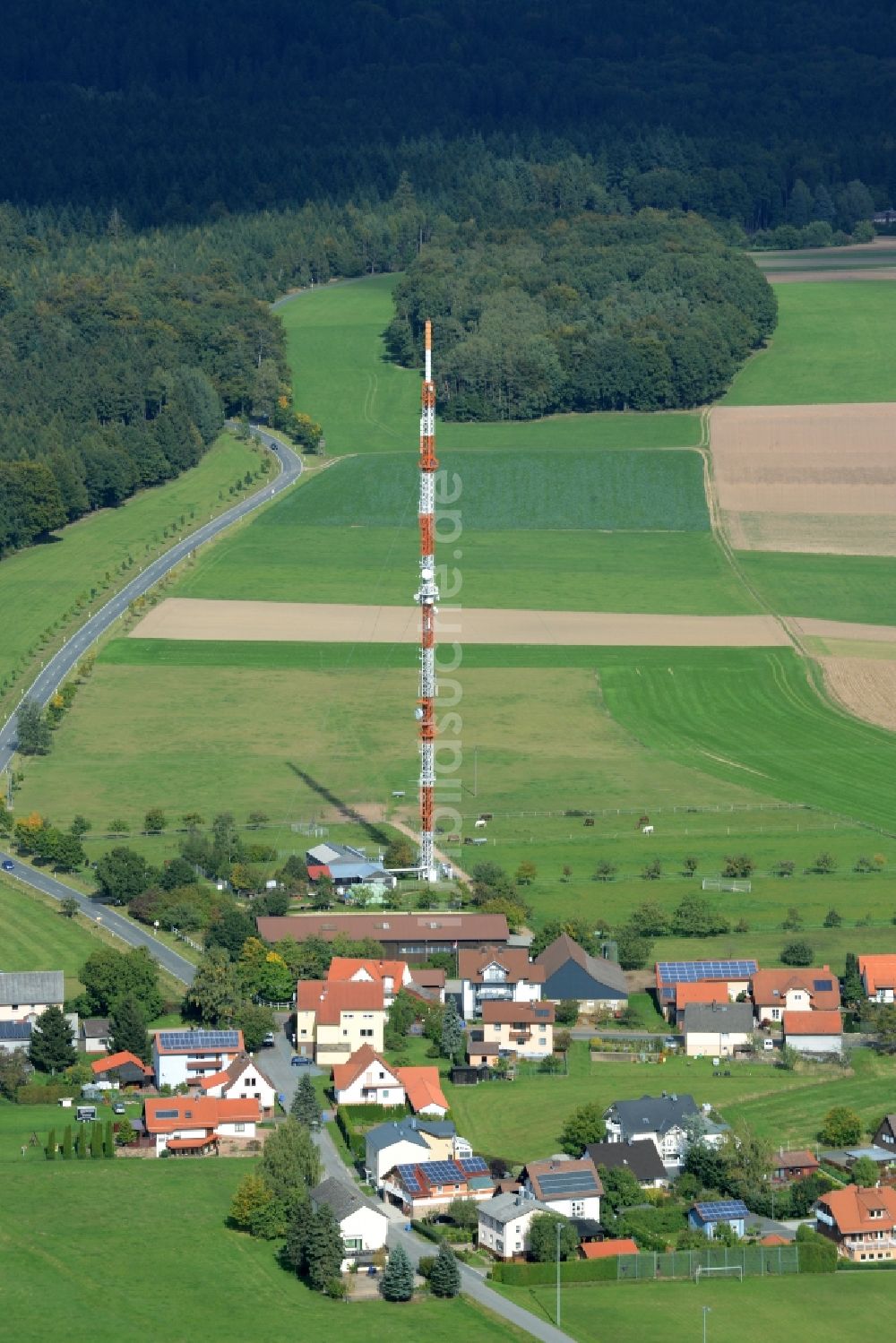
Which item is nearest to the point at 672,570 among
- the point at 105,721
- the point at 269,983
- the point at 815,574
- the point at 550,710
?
the point at 815,574

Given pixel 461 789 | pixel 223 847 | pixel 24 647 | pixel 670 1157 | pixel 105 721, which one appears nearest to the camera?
pixel 670 1157

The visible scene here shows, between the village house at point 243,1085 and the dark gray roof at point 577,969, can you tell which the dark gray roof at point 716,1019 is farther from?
the village house at point 243,1085

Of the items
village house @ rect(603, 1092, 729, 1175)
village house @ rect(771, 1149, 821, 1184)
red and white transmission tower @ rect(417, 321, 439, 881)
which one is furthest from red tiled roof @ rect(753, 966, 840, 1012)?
red and white transmission tower @ rect(417, 321, 439, 881)

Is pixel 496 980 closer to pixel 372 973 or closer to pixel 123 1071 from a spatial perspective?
pixel 372 973

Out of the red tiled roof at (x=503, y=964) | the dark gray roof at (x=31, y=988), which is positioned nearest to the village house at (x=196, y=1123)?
the dark gray roof at (x=31, y=988)

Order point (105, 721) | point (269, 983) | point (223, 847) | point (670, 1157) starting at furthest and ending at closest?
1. point (105, 721)
2. point (223, 847)
3. point (269, 983)
4. point (670, 1157)

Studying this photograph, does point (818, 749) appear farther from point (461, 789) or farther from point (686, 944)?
point (686, 944)

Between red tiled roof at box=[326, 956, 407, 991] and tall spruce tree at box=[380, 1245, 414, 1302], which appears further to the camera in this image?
red tiled roof at box=[326, 956, 407, 991]

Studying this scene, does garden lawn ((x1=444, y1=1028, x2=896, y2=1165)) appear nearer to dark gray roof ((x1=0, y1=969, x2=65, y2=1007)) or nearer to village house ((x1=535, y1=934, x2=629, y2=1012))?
village house ((x1=535, y1=934, x2=629, y2=1012))

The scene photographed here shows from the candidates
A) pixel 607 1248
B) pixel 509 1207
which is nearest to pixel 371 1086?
pixel 509 1207
